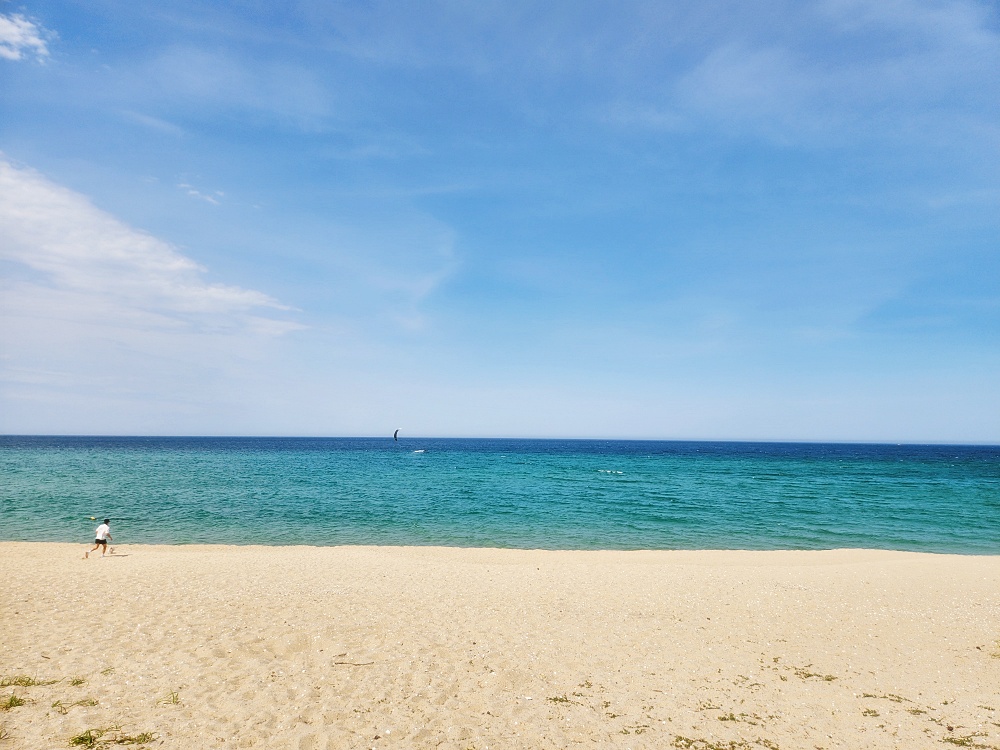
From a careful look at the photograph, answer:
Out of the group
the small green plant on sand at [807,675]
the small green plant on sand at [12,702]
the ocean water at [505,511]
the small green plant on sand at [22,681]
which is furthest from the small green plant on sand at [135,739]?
the ocean water at [505,511]

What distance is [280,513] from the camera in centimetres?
3753

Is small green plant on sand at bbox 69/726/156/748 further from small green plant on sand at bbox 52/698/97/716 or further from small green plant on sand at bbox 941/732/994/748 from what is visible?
small green plant on sand at bbox 941/732/994/748

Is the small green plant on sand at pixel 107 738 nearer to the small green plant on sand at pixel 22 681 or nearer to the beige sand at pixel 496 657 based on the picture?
the beige sand at pixel 496 657

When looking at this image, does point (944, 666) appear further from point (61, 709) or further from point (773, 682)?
point (61, 709)

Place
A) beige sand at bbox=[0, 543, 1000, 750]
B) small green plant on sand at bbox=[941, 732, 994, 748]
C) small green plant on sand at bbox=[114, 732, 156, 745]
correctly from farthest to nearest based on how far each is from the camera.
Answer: beige sand at bbox=[0, 543, 1000, 750], small green plant on sand at bbox=[941, 732, 994, 748], small green plant on sand at bbox=[114, 732, 156, 745]

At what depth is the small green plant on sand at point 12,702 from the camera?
26.5 feet

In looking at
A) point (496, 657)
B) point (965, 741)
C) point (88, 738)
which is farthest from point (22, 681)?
point (965, 741)

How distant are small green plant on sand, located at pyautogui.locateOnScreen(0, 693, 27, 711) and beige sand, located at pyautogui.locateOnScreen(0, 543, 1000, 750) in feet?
0.45

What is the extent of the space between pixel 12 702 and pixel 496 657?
8638 millimetres

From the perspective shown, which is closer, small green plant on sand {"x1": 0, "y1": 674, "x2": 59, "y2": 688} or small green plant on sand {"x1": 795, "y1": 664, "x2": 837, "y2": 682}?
small green plant on sand {"x1": 0, "y1": 674, "x2": 59, "y2": 688}

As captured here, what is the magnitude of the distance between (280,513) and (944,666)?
37654 mm

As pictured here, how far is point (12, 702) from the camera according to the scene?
26.8 feet

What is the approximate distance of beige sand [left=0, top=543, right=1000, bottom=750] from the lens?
8.45 metres

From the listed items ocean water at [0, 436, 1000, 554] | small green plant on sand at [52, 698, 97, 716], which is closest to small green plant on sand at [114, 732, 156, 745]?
small green plant on sand at [52, 698, 97, 716]
